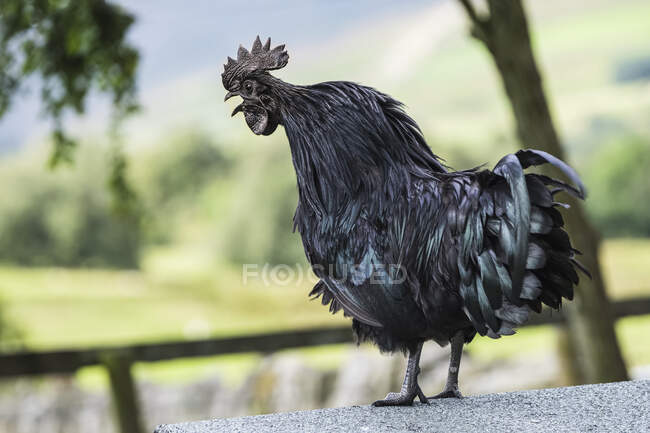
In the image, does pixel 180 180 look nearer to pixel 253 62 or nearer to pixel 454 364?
pixel 253 62

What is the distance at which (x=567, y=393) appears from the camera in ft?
7.68

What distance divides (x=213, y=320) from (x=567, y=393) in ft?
22.2

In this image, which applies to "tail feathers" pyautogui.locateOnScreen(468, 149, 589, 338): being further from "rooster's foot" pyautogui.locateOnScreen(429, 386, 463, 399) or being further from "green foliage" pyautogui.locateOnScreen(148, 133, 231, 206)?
"green foliage" pyautogui.locateOnScreen(148, 133, 231, 206)

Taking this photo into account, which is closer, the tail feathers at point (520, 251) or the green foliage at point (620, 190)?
the tail feathers at point (520, 251)

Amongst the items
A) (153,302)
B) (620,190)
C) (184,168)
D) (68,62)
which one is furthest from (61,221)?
(620,190)

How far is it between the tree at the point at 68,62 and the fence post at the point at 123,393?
3.62 ft

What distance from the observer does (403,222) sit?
2.02 metres

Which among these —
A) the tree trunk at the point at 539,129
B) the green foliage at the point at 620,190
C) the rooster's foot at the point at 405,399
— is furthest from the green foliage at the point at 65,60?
the green foliage at the point at 620,190

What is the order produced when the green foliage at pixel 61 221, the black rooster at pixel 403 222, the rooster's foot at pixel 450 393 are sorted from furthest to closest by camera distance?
the green foliage at pixel 61 221, the rooster's foot at pixel 450 393, the black rooster at pixel 403 222

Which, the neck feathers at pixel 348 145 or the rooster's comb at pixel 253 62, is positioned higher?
the rooster's comb at pixel 253 62

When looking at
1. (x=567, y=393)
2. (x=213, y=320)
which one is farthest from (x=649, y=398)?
(x=213, y=320)

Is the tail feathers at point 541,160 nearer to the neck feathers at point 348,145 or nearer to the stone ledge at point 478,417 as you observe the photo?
the neck feathers at point 348,145

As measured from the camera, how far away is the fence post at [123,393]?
13.2ft

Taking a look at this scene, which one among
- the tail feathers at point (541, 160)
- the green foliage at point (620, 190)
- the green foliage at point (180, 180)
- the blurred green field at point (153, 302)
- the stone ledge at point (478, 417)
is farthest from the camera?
the green foliage at point (180, 180)
